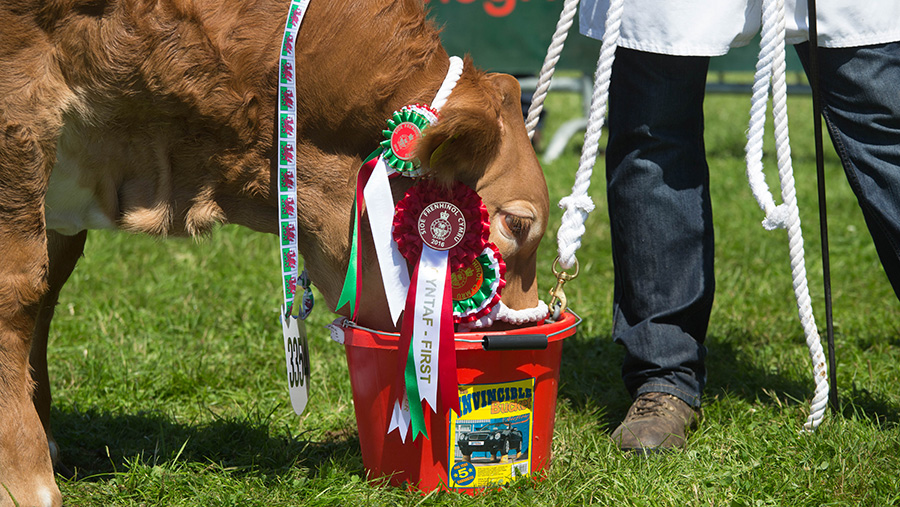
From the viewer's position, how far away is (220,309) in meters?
3.63

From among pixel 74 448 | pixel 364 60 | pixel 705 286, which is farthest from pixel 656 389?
pixel 74 448

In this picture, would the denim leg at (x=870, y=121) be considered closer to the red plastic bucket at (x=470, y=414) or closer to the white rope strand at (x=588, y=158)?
the white rope strand at (x=588, y=158)

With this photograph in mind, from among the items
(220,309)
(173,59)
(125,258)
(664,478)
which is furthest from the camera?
(125,258)

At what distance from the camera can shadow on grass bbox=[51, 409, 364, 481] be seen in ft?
7.71

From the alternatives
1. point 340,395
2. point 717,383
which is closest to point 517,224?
point 340,395

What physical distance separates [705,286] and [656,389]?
35cm

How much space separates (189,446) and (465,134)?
1261 millimetres

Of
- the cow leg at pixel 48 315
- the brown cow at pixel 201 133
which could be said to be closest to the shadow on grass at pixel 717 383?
the brown cow at pixel 201 133

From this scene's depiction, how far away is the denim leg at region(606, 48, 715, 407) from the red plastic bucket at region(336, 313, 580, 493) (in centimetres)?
55

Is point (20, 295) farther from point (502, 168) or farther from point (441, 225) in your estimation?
point (502, 168)

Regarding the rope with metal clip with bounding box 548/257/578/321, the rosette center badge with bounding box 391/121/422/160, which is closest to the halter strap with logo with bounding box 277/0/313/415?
the rosette center badge with bounding box 391/121/422/160

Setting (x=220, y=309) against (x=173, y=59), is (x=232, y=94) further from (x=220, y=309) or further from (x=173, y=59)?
(x=220, y=309)

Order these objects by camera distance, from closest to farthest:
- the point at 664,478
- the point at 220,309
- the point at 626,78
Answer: the point at 664,478
the point at 626,78
the point at 220,309

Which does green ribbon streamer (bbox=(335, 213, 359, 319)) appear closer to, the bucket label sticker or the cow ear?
the cow ear
